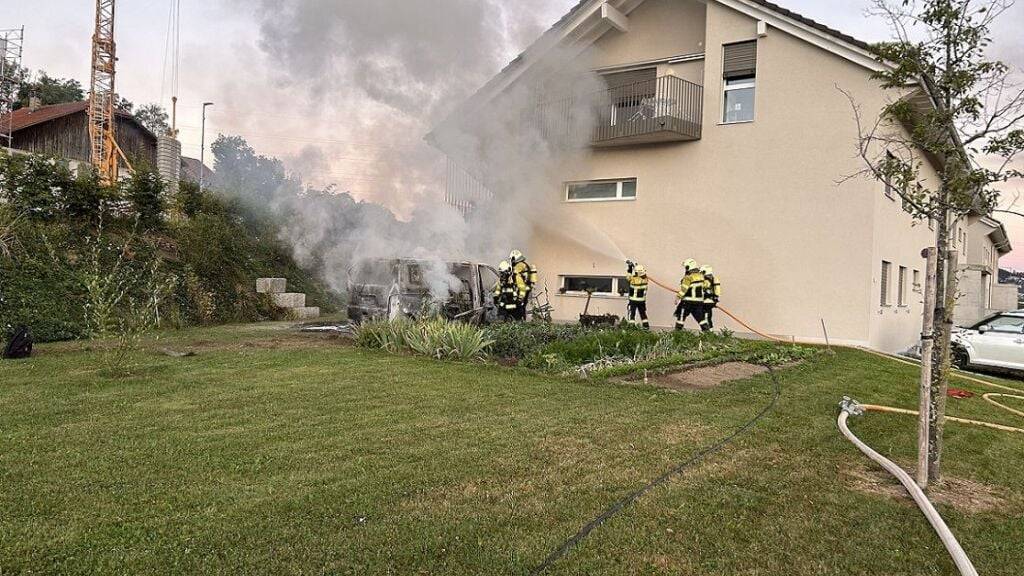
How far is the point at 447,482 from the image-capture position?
4227 millimetres

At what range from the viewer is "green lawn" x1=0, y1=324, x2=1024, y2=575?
3.21 meters

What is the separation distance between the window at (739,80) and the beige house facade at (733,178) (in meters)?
0.03

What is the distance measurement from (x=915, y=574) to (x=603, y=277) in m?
14.0

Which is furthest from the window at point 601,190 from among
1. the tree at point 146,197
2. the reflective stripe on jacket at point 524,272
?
the tree at point 146,197

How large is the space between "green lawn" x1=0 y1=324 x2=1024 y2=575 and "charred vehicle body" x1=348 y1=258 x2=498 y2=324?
15.4ft

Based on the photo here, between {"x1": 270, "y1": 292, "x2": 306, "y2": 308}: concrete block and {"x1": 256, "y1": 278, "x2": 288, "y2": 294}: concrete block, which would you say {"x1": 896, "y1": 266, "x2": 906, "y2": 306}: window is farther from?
{"x1": 256, "y1": 278, "x2": 288, "y2": 294}: concrete block

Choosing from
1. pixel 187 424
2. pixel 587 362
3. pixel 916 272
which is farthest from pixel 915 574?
pixel 916 272

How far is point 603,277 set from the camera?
1709cm

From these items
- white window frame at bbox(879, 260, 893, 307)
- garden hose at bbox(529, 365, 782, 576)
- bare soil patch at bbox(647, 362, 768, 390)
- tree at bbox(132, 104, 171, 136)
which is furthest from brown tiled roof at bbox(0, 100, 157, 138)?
garden hose at bbox(529, 365, 782, 576)

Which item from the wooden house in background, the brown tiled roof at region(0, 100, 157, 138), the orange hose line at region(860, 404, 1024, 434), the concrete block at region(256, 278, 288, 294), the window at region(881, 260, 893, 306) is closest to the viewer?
the orange hose line at region(860, 404, 1024, 434)

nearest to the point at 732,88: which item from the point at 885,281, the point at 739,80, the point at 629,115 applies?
the point at 739,80

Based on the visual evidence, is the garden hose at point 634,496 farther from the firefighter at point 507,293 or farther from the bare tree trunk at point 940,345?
the firefighter at point 507,293

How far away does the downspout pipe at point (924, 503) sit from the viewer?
10.6ft

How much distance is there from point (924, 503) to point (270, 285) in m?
16.5
